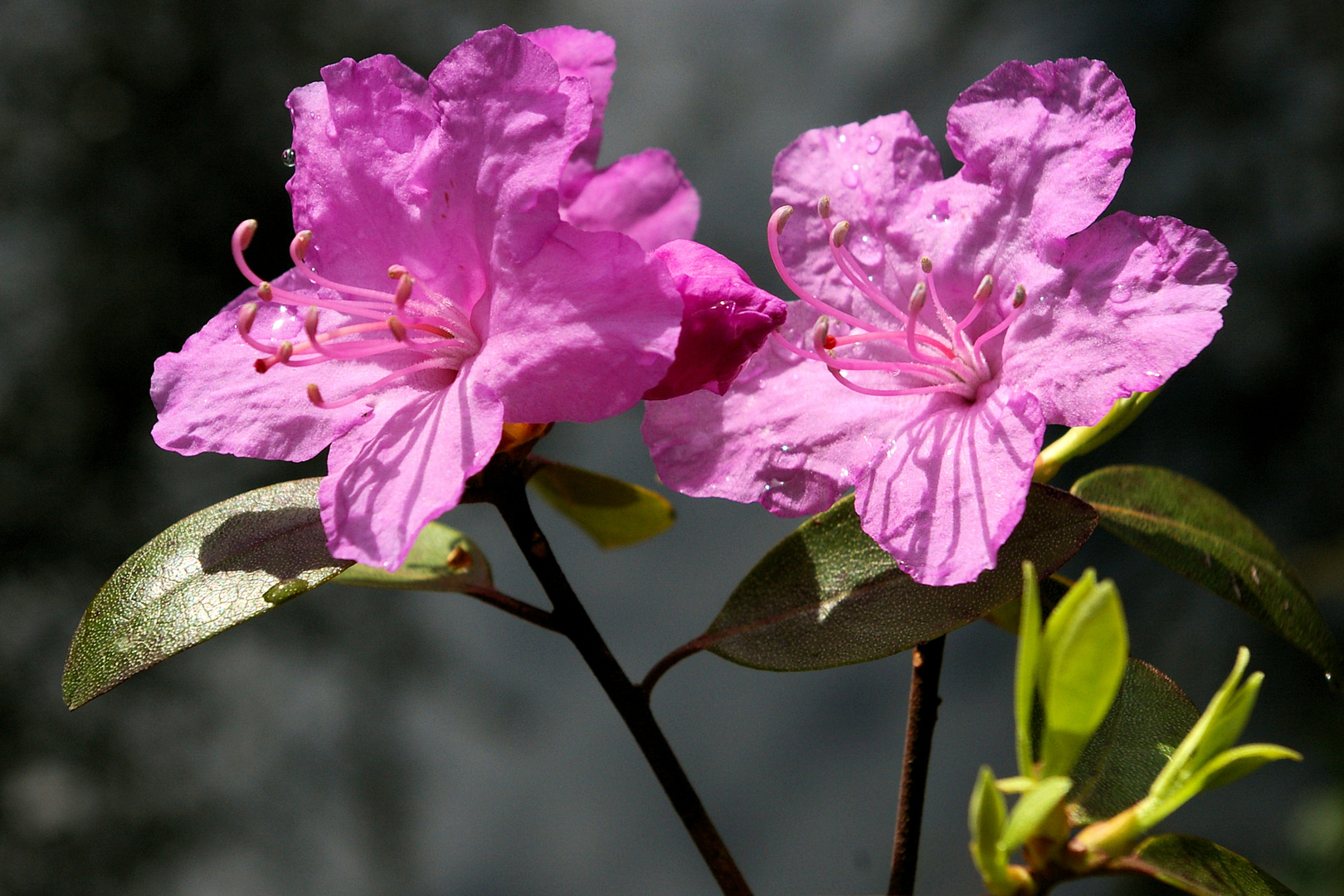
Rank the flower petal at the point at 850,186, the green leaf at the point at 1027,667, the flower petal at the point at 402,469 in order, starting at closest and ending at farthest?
the green leaf at the point at 1027,667
the flower petal at the point at 402,469
the flower petal at the point at 850,186

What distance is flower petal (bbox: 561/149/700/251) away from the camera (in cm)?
64

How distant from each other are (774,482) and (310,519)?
24 centimetres

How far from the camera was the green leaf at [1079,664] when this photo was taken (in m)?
0.35

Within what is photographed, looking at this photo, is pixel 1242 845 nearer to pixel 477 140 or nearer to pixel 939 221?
pixel 939 221

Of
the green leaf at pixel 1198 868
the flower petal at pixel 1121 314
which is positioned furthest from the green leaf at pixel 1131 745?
the flower petal at pixel 1121 314

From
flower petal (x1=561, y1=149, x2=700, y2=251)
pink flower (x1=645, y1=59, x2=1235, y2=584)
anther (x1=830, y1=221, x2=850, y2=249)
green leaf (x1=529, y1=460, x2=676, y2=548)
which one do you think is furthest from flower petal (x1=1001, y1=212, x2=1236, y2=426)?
green leaf (x1=529, y1=460, x2=676, y2=548)

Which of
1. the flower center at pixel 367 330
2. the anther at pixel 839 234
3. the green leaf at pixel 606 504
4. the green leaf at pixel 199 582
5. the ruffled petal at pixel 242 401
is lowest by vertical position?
the green leaf at pixel 606 504

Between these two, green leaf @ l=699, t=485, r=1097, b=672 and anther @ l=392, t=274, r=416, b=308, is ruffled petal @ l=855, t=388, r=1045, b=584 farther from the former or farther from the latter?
anther @ l=392, t=274, r=416, b=308

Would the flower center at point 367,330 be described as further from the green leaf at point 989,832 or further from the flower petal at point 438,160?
the green leaf at point 989,832

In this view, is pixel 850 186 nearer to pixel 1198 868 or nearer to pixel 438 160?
pixel 438 160

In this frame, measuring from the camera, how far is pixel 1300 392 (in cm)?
257

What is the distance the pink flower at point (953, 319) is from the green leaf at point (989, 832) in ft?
0.36

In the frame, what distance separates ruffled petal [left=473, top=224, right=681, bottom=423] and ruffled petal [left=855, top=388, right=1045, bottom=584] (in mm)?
127

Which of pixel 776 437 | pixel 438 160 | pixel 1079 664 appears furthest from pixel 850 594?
pixel 438 160
